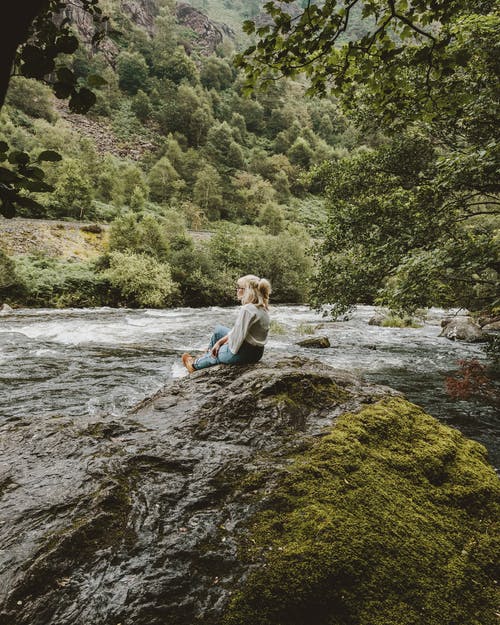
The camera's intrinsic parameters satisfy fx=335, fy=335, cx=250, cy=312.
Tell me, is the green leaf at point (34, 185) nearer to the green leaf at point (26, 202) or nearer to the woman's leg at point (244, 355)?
the green leaf at point (26, 202)

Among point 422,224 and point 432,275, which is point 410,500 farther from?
point 422,224

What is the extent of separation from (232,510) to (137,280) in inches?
881

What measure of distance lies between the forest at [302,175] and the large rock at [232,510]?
5.86 feet

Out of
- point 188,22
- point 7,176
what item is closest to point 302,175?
point 7,176

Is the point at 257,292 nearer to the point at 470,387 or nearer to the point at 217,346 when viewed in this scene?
the point at 217,346

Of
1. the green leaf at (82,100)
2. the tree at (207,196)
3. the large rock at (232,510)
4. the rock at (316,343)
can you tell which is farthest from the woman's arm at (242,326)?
the tree at (207,196)

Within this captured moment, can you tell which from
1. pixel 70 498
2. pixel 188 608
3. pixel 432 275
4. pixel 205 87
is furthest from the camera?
pixel 205 87

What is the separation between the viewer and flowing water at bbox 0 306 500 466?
22.3 feet

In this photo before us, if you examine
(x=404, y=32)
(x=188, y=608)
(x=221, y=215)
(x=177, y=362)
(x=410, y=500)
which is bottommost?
(x=177, y=362)

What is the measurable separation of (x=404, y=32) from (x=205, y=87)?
11820cm

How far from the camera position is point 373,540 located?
6.45 feet

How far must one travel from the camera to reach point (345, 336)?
15.5 metres

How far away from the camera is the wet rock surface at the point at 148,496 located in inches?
63.4

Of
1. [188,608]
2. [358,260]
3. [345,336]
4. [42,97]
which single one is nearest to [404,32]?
[188,608]
